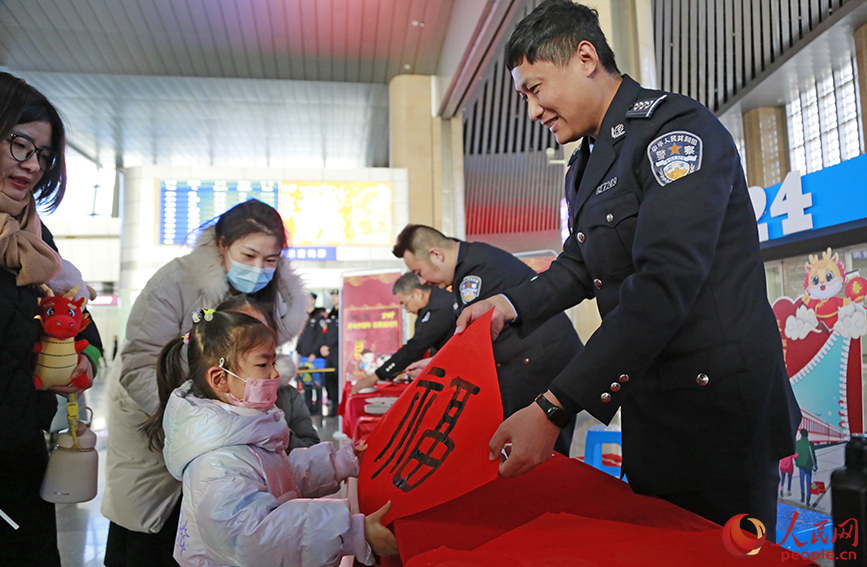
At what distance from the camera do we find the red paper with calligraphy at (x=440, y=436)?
801 millimetres

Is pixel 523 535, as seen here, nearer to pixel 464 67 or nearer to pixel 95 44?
pixel 464 67

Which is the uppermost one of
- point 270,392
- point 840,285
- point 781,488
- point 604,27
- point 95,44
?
point 95,44

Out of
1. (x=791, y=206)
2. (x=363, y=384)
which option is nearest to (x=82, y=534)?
(x=363, y=384)

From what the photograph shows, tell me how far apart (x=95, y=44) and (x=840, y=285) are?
7.92m

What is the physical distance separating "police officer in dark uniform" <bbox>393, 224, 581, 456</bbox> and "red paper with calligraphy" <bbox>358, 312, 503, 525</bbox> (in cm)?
86

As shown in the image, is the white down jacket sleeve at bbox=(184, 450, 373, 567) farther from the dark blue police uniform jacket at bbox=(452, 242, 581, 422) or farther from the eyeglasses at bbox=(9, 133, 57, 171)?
the dark blue police uniform jacket at bbox=(452, 242, 581, 422)

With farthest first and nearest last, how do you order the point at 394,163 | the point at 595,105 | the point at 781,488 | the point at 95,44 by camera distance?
the point at 394,163
the point at 95,44
the point at 781,488
the point at 595,105

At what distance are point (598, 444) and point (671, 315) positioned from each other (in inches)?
91.2

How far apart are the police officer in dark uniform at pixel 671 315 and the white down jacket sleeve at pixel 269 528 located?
31cm

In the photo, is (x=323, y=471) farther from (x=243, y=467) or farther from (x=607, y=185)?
(x=607, y=185)

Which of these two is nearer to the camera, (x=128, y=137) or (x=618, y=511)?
(x=618, y=511)

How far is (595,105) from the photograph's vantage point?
1.01 metres

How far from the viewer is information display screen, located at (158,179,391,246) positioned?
7.32 meters

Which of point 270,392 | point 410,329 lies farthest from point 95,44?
point 270,392
